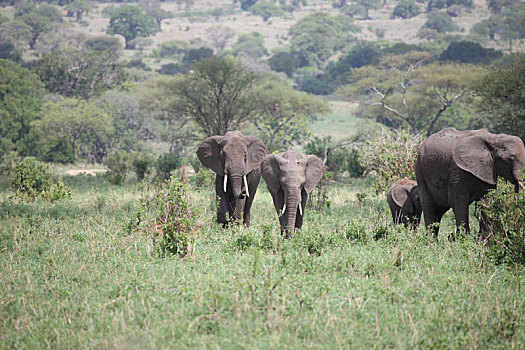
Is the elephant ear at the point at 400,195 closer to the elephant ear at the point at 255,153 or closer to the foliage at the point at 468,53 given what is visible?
the elephant ear at the point at 255,153

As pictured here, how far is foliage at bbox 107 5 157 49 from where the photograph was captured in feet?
294

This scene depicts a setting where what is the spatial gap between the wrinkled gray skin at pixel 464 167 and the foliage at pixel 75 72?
42.7 metres

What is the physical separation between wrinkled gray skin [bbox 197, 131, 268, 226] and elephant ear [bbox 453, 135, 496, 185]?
3.89 metres

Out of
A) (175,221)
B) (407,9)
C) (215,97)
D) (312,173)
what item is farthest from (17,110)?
(407,9)

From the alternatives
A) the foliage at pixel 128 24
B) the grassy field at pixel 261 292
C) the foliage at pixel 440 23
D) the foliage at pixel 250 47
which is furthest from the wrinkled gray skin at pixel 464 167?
the foliage at pixel 128 24

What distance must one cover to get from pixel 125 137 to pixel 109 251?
35039mm

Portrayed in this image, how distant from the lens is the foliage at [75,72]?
49.2 meters

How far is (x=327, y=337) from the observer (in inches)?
220

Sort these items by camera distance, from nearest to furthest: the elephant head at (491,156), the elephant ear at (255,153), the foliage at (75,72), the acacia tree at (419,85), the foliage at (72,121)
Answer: the elephant head at (491,156) → the elephant ear at (255,153) → the acacia tree at (419,85) → the foliage at (72,121) → the foliage at (75,72)

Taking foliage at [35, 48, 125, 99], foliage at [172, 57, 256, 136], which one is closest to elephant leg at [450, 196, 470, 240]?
foliage at [172, 57, 256, 136]

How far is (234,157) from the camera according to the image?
36.8 ft

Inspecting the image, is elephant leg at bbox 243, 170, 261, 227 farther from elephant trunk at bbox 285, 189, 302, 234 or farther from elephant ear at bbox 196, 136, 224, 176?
elephant trunk at bbox 285, 189, 302, 234

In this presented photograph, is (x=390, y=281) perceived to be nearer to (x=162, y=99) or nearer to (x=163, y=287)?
(x=163, y=287)

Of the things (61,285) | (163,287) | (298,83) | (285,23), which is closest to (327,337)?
(163,287)
